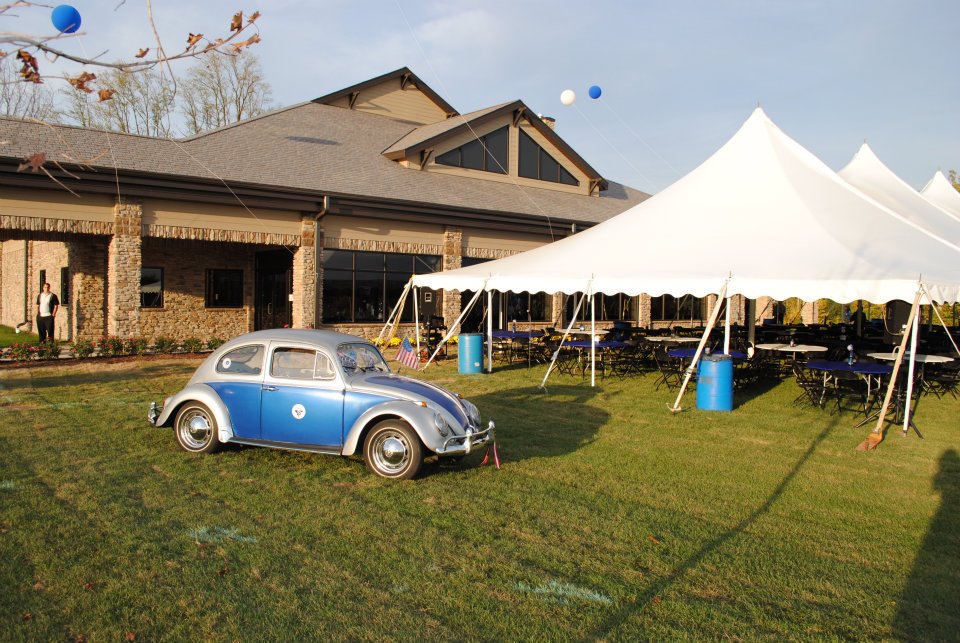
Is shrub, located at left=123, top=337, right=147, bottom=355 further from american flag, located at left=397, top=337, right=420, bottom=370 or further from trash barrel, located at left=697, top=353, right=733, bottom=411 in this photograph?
trash barrel, located at left=697, top=353, right=733, bottom=411

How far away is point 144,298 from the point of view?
66.0 feet

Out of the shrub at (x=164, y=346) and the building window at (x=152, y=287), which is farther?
the building window at (x=152, y=287)

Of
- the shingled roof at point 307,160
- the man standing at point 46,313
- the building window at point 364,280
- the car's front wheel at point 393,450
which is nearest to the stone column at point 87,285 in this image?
the man standing at point 46,313

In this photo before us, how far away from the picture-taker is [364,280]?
2038cm

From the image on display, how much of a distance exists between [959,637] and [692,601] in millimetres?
1389

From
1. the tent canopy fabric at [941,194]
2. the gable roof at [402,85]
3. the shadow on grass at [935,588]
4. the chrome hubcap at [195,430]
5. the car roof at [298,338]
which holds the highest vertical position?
the gable roof at [402,85]

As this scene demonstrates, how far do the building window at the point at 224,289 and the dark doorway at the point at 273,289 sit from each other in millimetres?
528

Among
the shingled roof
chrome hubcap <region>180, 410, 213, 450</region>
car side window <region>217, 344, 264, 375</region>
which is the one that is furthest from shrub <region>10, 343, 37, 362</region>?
car side window <region>217, 344, 264, 375</region>

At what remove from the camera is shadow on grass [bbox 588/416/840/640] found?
3.94 metres

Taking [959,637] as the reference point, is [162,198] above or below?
above

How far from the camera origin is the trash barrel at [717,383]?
420 inches

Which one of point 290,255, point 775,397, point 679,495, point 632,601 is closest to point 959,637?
point 632,601

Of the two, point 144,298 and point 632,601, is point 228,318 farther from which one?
point 632,601

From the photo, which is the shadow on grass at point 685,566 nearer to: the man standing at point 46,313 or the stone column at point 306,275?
the stone column at point 306,275
